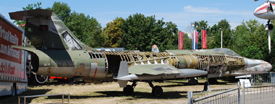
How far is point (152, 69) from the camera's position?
46.8 feet

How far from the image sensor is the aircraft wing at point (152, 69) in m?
13.8

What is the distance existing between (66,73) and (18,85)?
12.1 ft

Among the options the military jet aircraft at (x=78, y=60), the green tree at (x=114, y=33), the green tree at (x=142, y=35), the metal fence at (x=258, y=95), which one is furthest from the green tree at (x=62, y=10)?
the metal fence at (x=258, y=95)

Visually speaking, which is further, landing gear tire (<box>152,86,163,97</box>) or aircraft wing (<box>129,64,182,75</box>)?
landing gear tire (<box>152,86,163,97</box>)

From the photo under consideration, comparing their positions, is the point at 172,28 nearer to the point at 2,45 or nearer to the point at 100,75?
the point at 100,75

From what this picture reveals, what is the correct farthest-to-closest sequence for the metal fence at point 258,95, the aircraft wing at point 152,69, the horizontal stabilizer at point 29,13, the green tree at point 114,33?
the green tree at point 114,33
the aircraft wing at point 152,69
the horizontal stabilizer at point 29,13
the metal fence at point 258,95

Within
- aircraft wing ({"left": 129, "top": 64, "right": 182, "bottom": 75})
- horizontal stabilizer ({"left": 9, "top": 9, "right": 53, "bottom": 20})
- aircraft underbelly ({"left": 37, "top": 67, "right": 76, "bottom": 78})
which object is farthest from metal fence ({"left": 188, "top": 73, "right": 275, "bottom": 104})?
aircraft underbelly ({"left": 37, "top": 67, "right": 76, "bottom": 78})

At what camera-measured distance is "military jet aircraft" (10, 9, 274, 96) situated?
12984 millimetres

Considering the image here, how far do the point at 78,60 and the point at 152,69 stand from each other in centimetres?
392

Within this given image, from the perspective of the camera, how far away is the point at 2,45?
1079 cm

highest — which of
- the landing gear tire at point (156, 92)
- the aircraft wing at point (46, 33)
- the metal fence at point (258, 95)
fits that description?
the aircraft wing at point (46, 33)

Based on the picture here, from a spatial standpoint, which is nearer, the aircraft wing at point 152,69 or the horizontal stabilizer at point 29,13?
the horizontal stabilizer at point 29,13

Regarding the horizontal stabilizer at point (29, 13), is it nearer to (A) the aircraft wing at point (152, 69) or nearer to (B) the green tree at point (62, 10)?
(A) the aircraft wing at point (152, 69)

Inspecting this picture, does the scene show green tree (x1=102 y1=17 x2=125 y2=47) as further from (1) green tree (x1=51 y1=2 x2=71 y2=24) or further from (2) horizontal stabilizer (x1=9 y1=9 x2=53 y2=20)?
(2) horizontal stabilizer (x1=9 y1=9 x2=53 y2=20)
